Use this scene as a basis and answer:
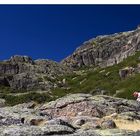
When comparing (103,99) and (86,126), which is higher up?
(103,99)

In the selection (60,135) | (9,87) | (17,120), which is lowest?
(60,135)

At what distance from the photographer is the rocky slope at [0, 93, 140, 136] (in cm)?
2503

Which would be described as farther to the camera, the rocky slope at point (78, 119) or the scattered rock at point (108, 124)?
the scattered rock at point (108, 124)

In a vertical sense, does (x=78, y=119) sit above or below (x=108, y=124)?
above

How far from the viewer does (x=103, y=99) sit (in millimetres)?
40438

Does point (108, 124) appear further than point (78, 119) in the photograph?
No

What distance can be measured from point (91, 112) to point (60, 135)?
12.1m

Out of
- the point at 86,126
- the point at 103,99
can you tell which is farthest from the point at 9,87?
the point at 86,126

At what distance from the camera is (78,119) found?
31.5 meters

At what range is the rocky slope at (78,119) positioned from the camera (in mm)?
25031

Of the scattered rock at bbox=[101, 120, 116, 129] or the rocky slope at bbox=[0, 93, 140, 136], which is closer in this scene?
the rocky slope at bbox=[0, 93, 140, 136]
